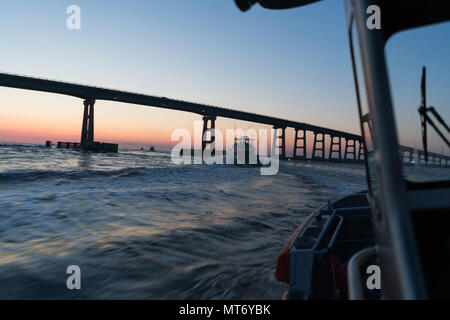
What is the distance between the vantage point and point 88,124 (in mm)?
56469

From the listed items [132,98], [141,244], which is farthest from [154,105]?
[141,244]

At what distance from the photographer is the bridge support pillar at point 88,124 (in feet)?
179

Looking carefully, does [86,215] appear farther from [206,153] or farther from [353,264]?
[206,153]

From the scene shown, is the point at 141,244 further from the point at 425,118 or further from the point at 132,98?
the point at 132,98

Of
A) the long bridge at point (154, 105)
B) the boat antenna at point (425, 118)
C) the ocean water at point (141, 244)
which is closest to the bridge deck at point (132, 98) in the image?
the long bridge at point (154, 105)

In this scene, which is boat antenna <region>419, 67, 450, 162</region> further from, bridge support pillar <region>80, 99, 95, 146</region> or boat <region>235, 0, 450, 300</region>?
bridge support pillar <region>80, 99, 95, 146</region>

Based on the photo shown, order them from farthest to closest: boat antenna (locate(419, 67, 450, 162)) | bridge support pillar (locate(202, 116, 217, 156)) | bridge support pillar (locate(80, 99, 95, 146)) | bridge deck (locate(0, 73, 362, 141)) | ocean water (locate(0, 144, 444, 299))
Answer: bridge support pillar (locate(202, 116, 217, 156)) → bridge support pillar (locate(80, 99, 95, 146)) → bridge deck (locate(0, 73, 362, 141)) → ocean water (locate(0, 144, 444, 299)) → boat antenna (locate(419, 67, 450, 162))

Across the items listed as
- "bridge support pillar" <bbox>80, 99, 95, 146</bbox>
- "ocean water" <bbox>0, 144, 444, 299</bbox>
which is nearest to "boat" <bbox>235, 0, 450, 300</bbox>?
"ocean water" <bbox>0, 144, 444, 299</bbox>

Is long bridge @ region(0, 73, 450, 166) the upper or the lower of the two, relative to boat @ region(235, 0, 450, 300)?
upper

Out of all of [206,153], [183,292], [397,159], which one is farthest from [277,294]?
[206,153]

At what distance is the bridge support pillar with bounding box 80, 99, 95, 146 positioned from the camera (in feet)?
179

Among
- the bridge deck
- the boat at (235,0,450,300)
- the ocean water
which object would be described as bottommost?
the ocean water

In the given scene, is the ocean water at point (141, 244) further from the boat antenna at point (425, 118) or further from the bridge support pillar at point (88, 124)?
the bridge support pillar at point (88, 124)

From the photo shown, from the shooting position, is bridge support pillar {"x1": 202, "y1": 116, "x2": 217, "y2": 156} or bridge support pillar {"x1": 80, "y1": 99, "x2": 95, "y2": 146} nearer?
bridge support pillar {"x1": 80, "y1": 99, "x2": 95, "y2": 146}
